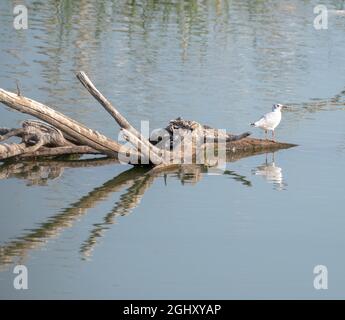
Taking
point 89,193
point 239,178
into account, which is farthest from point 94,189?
point 239,178

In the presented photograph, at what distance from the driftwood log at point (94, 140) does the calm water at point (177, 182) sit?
0.78 feet

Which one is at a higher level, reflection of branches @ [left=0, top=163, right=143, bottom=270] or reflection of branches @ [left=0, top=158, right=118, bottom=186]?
reflection of branches @ [left=0, top=158, right=118, bottom=186]

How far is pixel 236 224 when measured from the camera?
45.5ft

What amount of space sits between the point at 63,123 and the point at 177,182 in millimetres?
1690

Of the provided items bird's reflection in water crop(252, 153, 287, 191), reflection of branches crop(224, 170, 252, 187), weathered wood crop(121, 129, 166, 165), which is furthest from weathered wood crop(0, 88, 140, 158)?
bird's reflection in water crop(252, 153, 287, 191)

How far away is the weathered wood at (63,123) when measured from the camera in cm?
1468

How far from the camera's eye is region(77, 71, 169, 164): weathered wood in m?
15.1

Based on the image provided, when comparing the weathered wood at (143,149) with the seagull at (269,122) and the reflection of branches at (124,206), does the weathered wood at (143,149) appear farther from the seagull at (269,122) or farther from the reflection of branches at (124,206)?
the seagull at (269,122)

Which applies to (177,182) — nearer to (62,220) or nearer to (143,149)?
(143,149)

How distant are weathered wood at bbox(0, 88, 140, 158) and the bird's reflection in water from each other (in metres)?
1.82

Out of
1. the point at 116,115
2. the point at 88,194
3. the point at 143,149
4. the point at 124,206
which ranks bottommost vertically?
the point at 124,206

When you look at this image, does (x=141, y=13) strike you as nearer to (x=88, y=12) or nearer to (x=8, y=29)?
(x=88, y=12)

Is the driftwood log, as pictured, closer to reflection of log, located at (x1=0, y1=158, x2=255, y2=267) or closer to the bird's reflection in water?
reflection of log, located at (x1=0, y1=158, x2=255, y2=267)

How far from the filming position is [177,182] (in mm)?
15664
